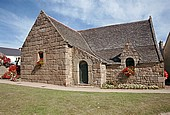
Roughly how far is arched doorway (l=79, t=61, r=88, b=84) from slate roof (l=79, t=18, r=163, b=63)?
2670 millimetres

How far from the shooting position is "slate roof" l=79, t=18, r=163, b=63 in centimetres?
1300

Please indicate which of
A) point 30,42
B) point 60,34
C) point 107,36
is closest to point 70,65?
point 60,34

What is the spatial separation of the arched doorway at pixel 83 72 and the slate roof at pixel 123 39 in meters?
2.67

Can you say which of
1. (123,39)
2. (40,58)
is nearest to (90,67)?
(40,58)

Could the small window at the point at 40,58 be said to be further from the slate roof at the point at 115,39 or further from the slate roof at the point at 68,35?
the slate roof at the point at 115,39

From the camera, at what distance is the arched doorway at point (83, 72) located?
12.3 metres

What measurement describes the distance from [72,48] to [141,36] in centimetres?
762

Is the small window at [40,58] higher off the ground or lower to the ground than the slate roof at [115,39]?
lower

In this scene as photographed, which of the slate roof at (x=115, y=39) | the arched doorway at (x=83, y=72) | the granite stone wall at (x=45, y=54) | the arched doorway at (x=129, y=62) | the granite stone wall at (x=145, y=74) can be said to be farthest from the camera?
the slate roof at (x=115, y=39)

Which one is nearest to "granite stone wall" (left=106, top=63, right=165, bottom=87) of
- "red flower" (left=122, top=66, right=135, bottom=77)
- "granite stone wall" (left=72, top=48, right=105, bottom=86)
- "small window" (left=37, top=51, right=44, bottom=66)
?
"red flower" (left=122, top=66, right=135, bottom=77)

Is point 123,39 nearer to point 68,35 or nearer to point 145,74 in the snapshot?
point 145,74

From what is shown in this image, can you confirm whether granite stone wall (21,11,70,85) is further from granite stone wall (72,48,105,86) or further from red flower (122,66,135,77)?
red flower (122,66,135,77)

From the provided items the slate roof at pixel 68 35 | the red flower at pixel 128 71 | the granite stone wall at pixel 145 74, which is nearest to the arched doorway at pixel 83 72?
the slate roof at pixel 68 35

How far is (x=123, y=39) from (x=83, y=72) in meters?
6.36
